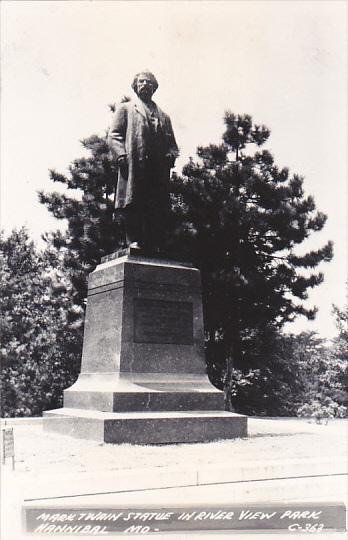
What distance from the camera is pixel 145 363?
8.60m

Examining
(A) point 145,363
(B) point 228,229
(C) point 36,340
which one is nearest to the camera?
(A) point 145,363

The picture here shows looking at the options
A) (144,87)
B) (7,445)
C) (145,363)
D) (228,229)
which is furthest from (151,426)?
(228,229)

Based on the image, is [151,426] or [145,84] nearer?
[151,426]

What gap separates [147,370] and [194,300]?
4.39 ft

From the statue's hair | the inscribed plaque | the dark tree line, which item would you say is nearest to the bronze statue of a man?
the statue's hair

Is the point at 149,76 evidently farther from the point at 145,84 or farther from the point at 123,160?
the point at 123,160

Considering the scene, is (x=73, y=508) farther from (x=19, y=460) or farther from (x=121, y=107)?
(x=121, y=107)

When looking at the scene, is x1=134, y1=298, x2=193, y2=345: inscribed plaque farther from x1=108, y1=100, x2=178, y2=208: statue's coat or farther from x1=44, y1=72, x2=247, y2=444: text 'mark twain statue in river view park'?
x1=108, y1=100, x2=178, y2=208: statue's coat

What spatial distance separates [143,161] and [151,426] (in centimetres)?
401

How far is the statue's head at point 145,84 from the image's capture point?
9.58 metres

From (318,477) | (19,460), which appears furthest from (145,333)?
(318,477)

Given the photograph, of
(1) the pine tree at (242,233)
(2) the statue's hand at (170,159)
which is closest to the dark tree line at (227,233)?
(1) the pine tree at (242,233)

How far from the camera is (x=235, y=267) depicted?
1970 centimetres

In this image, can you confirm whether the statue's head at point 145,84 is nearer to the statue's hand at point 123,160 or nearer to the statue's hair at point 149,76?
the statue's hair at point 149,76
